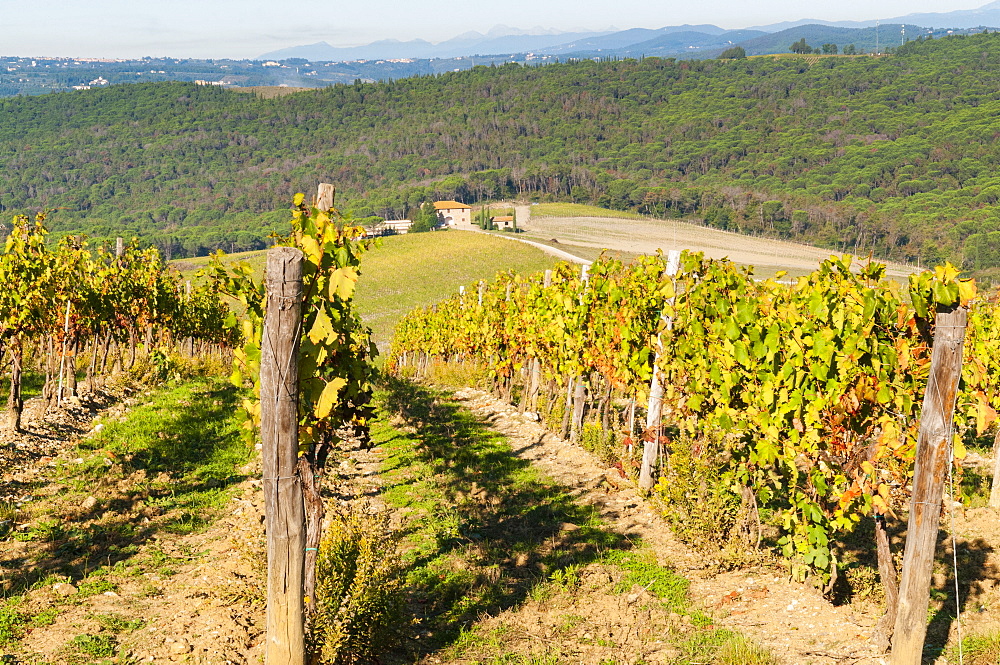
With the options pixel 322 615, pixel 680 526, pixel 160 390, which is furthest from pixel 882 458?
pixel 160 390

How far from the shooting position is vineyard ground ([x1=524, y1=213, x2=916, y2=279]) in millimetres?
71938

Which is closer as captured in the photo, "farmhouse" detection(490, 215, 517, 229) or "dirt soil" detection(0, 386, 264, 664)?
"dirt soil" detection(0, 386, 264, 664)

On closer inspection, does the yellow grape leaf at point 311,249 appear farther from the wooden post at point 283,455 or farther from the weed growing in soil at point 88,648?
the weed growing in soil at point 88,648

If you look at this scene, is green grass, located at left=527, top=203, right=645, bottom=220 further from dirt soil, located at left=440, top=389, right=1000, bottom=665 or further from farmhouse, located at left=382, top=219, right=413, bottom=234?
dirt soil, located at left=440, top=389, right=1000, bottom=665

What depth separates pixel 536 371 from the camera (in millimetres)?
13789

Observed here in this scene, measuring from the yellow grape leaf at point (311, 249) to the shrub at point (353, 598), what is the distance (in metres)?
2.00

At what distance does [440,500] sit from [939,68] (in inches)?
8039

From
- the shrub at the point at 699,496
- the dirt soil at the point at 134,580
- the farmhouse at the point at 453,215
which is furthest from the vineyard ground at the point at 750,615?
the farmhouse at the point at 453,215

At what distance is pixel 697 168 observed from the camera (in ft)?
509

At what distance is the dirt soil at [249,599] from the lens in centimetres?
529

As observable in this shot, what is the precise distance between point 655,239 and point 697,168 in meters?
71.1

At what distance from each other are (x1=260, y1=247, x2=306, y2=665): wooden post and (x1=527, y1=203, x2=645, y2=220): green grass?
380 ft

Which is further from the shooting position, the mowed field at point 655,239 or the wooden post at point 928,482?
the mowed field at point 655,239

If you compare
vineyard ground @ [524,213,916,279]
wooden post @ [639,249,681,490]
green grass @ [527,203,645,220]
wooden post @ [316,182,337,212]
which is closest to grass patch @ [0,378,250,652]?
wooden post @ [316,182,337,212]
